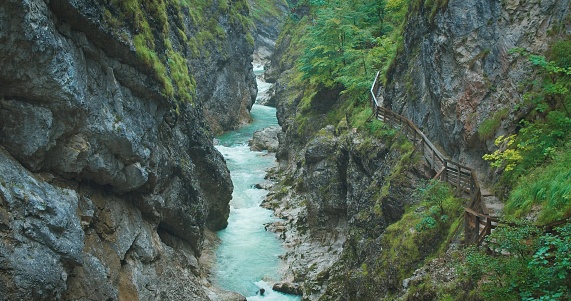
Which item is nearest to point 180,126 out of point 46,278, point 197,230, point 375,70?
point 197,230

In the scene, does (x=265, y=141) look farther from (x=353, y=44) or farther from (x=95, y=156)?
(x=95, y=156)

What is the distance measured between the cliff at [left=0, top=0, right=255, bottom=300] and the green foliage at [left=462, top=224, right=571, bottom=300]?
10.3 metres

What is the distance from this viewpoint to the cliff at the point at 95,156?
1184 centimetres

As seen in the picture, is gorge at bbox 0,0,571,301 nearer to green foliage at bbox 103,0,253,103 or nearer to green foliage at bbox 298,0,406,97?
green foliage at bbox 103,0,253,103

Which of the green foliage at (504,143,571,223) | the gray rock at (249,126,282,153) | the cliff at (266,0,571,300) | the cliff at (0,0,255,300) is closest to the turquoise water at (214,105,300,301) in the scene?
the gray rock at (249,126,282,153)

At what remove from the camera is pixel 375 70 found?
32062mm

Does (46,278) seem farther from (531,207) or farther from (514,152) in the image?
(514,152)

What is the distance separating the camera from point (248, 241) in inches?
1129

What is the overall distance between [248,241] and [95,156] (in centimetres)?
1496

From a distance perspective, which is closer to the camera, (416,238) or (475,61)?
(416,238)

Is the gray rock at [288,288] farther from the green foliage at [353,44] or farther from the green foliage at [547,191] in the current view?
the green foliage at [353,44]

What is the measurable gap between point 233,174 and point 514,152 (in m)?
26.6

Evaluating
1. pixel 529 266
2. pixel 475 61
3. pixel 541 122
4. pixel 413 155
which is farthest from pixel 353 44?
pixel 529 266

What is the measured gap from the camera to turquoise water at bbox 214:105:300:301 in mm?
23969
